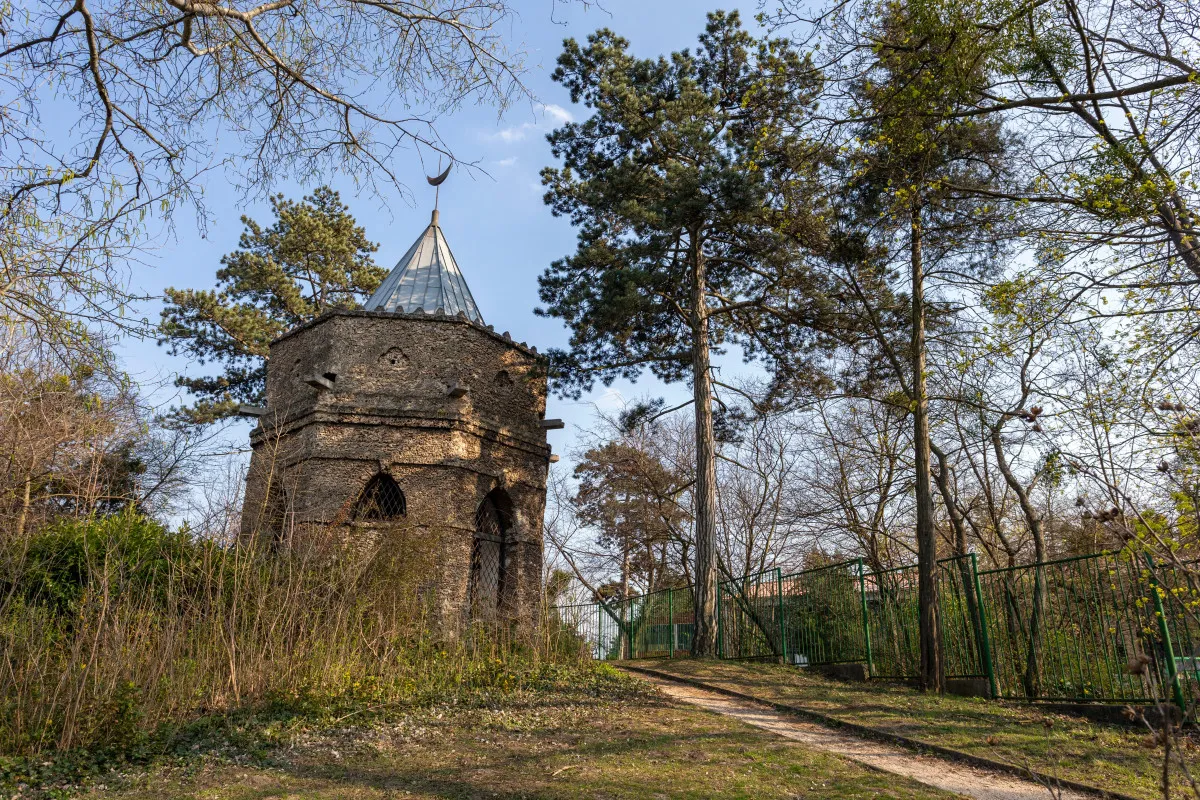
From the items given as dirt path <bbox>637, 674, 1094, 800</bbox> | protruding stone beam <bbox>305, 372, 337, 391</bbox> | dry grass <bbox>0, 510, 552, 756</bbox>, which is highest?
protruding stone beam <bbox>305, 372, 337, 391</bbox>

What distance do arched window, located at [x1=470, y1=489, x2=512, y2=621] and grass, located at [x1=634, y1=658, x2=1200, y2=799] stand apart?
525 centimetres

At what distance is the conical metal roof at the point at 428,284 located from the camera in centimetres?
1830

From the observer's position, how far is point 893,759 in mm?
7383

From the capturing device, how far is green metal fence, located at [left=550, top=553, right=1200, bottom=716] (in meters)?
8.41

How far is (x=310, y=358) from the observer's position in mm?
16375

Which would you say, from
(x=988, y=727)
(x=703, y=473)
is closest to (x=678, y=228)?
(x=703, y=473)

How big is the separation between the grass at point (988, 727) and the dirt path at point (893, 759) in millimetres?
250

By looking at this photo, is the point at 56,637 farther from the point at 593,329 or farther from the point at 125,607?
the point at 593,329

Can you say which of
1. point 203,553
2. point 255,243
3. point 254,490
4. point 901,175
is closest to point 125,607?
point 203,553

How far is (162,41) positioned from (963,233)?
1121cm

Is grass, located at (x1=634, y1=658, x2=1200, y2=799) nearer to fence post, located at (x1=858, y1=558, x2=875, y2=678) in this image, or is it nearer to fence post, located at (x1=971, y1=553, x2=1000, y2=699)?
fence post, located at (x1=971, y1=553, x2=1000, y2=699)

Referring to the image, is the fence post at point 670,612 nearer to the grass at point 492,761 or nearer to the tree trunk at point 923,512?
the tree trunk at point 923,512

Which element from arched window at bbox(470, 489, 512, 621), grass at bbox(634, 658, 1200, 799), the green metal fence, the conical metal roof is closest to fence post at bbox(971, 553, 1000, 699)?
the green metal fence

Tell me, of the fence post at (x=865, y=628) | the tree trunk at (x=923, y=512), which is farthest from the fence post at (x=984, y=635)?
the fence post at (x=865, y=628)
